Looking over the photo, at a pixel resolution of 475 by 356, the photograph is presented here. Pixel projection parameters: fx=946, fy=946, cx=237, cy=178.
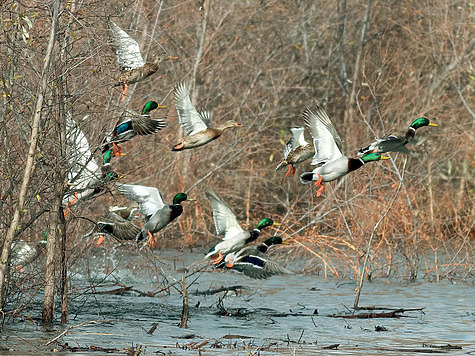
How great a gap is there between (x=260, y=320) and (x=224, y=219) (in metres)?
1.44

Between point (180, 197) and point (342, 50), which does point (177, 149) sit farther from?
point (342, 50)

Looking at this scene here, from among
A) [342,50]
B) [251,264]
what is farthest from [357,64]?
[251,264]

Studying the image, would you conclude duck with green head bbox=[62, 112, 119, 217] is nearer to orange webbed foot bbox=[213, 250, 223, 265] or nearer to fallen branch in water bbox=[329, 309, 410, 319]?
orange webbed foot bbox=[213, 250, 223, 265]

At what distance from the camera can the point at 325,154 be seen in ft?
34.7

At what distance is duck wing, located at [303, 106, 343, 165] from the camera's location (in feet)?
34.4

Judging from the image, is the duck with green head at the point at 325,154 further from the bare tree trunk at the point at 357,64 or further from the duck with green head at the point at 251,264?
the bare tree trunk at the point at 357,64

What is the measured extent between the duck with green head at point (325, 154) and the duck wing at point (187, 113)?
139 cm

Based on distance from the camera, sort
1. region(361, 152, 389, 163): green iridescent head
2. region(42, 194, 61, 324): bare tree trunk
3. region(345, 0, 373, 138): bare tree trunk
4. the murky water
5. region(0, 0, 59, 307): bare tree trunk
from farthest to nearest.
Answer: region(345, 0, 373, 138): bare tree trunk < region(361, 152, 389, 163): green iridescent head < region(42, 194, 61, 324): bare tree trunk < the murky water < region(0, 0, 59, 307): bare tree trunk

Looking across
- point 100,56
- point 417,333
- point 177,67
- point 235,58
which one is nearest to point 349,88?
point 235,58

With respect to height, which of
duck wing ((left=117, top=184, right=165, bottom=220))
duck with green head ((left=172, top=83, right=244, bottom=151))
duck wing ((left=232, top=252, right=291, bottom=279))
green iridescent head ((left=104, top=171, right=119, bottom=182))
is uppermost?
duck with green head ((left=172, top=83, right=244, bottom=151))

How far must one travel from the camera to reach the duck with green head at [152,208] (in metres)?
10.2

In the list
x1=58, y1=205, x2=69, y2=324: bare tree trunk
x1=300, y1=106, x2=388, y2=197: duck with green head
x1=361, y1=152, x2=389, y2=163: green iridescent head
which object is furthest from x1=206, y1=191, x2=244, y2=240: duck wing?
x1=58, y1=205, x2=69, y2=324: bare tree trunk

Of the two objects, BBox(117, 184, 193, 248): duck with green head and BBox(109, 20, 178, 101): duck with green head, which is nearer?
BBox(109, 20, 178, 101): duck with green head

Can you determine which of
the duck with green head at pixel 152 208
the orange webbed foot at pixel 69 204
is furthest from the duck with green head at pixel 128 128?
the duck with green head at pixel 152 208
